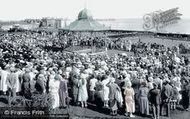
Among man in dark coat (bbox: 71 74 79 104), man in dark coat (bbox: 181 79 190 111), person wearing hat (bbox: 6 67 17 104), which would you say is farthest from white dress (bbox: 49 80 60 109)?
man in dark coat (bbox: 181 79 190 111)

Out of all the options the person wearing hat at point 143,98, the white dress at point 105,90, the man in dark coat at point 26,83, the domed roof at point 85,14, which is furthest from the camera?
the domed roof at point 85,14

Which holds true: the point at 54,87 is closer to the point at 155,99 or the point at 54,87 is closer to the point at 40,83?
the point at 40,83

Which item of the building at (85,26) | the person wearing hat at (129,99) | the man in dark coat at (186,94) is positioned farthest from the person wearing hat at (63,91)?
the building at (85,26)

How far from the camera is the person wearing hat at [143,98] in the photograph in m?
16.2

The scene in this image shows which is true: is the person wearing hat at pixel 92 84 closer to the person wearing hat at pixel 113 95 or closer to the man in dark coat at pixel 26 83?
the person wearing hat at pixel 113 95

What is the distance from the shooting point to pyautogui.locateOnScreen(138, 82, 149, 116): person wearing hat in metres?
16.2

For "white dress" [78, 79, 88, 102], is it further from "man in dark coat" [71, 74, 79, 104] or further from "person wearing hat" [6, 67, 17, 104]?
"person wearing hat" [6, 67, 17, 104]

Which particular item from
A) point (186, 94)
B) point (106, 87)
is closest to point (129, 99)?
point (106, 87)

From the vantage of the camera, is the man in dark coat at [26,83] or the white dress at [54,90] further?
the man in dark coat at [26,83]

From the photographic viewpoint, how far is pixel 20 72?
727 inches

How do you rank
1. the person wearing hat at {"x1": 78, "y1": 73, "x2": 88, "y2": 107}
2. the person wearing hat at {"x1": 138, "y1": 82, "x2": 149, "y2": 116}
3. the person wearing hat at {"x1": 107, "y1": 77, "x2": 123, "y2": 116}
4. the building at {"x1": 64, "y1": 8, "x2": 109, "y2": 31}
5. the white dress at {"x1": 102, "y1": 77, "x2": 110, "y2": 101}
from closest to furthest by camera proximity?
the person wearing hat at {"x1": 138, "y1": 82, "x2": 149, "y2": 116} → the person wearing hat at {"x1": 107, "y1": 77, "x2": 123, "y2": 116} → the white dress at {"x1": 102, "y1": 77, "x2": 110, "y2": 101} → the person wearing hat at {"x1": 78, "y1": 73, "x2": 88, "y2": 107} → the building at {"x1": 64, "y1": 8, "x2": 109, "y2": 31}

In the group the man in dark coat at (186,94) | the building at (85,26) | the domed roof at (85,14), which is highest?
the domed roof at (85,14)

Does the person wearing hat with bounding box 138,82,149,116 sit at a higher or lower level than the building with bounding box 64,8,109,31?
lower

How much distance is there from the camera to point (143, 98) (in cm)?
1636
